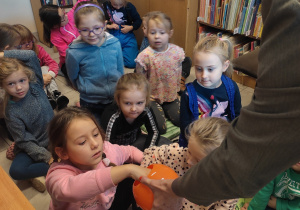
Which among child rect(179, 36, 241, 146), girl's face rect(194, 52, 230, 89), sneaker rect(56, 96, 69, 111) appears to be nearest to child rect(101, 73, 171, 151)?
child rect(179, 36, 241, 146)

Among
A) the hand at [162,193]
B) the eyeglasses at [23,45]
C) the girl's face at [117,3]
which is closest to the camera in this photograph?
the hand at [162,193]

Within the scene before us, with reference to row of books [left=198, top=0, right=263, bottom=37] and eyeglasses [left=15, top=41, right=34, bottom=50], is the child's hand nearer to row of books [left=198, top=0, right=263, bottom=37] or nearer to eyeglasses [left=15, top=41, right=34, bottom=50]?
eyeglasses [left=15, top=41, right=34, bottom=50]

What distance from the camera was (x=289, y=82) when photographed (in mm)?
502

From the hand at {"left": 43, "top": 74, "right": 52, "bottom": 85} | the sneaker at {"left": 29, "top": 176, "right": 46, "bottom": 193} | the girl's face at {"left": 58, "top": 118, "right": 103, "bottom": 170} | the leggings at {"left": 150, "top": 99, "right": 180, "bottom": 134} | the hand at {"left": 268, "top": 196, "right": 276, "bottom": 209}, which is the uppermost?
the girl's face at {"left": 58, "top": 118, "right": 103, "bottom": 170}

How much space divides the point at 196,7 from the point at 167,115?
142 cm

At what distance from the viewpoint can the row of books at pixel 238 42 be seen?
2.69 metres

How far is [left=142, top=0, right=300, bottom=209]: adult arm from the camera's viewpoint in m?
0.50

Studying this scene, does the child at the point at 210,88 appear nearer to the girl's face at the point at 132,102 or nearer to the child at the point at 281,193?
the girl's face at the point at 132,102

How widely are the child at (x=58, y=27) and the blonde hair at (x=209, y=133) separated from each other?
2.24 m

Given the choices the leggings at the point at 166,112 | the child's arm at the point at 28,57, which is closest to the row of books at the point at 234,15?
the leggings at the point at 166,112

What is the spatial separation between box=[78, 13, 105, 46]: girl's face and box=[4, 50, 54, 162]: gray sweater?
39 centimetres

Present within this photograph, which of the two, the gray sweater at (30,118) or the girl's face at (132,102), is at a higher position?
the girl's face at (132,102)

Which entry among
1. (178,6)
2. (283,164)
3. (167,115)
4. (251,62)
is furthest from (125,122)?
(178,6)

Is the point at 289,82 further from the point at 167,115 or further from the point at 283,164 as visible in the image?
the point at 167,115
